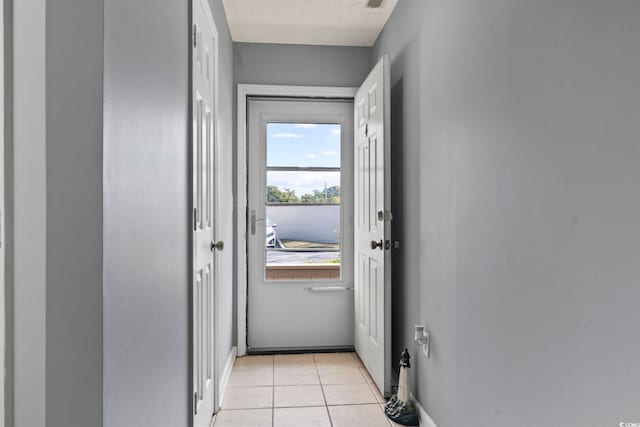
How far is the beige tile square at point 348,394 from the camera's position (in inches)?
99.2

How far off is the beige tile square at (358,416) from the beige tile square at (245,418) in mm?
353

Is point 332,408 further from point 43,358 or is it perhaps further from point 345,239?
point 43,358

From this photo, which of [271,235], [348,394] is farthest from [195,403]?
[271,235]

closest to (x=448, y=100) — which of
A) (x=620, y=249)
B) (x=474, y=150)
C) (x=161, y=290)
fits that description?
(x=474, y=150)

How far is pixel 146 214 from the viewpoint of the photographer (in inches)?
45.0

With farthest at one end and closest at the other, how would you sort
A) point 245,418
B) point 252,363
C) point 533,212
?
point 252,363
point 245,418
point 533,212

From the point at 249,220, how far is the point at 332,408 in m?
1.55

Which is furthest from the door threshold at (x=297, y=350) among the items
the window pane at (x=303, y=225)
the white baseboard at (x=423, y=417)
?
the white baseboard at (x=423, y=417)

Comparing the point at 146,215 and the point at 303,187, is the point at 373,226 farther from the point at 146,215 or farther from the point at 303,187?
the point at 146,215

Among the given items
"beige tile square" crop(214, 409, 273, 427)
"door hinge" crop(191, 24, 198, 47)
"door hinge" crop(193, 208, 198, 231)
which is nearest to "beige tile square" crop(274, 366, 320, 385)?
"beige tile square" crop(214, 409, 273, 427)

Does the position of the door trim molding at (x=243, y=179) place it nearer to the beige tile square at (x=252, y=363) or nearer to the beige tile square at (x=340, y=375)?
the beige tile square at (x=252, y=363)

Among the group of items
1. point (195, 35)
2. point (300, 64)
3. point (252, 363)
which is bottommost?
point (252, 363)

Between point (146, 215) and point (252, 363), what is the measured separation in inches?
91.1

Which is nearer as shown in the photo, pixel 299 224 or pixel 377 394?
pixel 377 394
